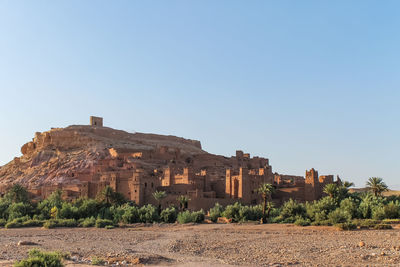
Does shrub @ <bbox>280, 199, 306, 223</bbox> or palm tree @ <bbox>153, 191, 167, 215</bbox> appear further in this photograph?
palm tree @ <bbox>153, 191, 167, 215</bbox>

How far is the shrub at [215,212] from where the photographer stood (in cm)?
3566

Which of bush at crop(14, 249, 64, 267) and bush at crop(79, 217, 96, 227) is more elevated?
bush at crop(14, 249, 64, 267)

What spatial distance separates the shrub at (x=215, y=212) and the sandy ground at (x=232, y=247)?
5.25 metres

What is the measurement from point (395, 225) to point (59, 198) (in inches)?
1241

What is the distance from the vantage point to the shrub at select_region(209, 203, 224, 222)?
35659mm

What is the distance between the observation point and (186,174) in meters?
44.8

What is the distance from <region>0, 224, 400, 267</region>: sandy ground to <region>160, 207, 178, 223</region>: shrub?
20.2ft

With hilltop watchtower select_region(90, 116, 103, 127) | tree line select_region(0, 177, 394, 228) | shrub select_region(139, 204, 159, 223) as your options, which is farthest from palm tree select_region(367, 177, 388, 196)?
hilltop watchtower select_region(90, 116, 103, 127)

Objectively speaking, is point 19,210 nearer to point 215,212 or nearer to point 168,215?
point 168,215

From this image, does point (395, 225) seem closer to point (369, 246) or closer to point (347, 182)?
point (369, 246)

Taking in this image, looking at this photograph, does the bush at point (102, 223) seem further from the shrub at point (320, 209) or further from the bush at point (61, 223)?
the shrub at point (320, 209)

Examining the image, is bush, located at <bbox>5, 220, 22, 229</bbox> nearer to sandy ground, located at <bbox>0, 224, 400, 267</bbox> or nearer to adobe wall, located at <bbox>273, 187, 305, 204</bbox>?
sandy ground, located at <bbox>0, 224, 400, 267</bbox>

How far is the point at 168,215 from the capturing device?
36.8m

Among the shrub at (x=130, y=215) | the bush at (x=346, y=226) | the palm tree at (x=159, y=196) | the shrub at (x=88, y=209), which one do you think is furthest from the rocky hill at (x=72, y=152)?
the bush at (x=346, y=226)
